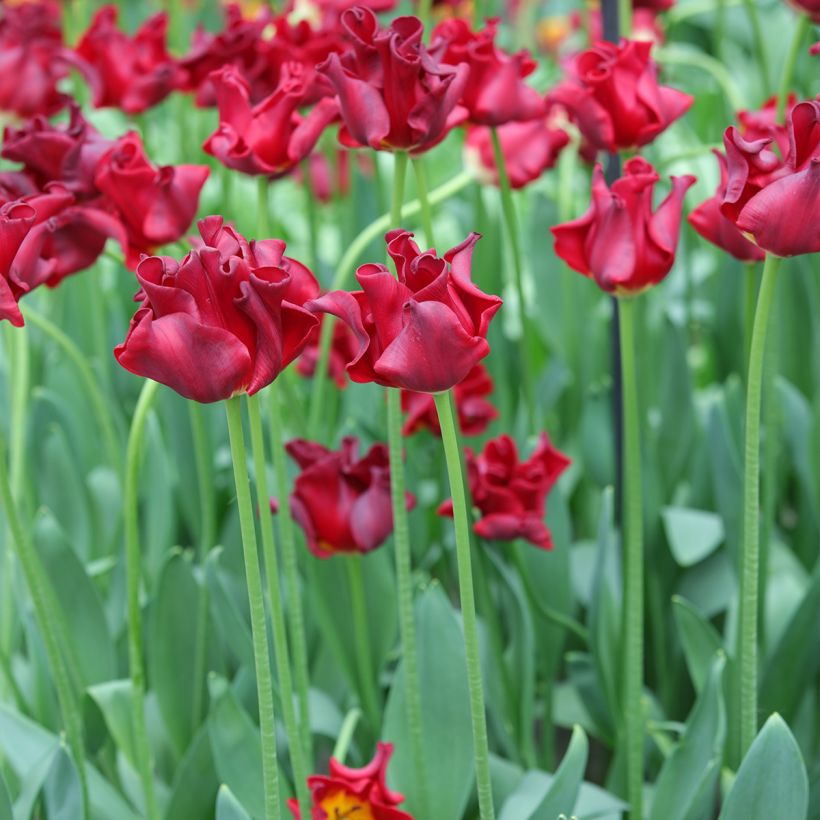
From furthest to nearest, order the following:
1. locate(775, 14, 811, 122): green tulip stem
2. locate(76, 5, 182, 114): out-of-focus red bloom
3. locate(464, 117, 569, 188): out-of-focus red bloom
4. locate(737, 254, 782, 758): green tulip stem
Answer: locate(76, 5, 182, 114): out-of-focus red bloom
locate(464, 117, 569, 188): out-of-focus red bloom
locate(775, 14, 811, 122): green tulip stem
locate(737, 254, 782, 758): green tulip stem

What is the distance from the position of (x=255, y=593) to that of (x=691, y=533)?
2.13 ft

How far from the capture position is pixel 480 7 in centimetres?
150

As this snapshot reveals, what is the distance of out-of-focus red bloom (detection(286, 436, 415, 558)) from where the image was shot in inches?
35.1

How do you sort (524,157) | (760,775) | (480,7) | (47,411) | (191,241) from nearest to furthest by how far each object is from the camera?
(760,775)
(191,241)
(524,157)
(47,411)
(480,7)

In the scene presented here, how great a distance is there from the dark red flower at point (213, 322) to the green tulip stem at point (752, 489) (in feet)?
0.86

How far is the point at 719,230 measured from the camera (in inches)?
34.5

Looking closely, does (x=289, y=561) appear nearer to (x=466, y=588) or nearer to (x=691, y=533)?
(x=466, y=588)

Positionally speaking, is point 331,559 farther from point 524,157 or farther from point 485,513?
point 524,157

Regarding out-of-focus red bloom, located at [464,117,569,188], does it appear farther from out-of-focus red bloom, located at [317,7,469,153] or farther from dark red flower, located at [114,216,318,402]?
dark red flower, located at [114,216,318,402]

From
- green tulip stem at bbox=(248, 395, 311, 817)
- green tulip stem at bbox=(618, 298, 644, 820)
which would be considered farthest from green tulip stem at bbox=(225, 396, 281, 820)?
green tulip stem at bbox=(618, 298, 644, 820)

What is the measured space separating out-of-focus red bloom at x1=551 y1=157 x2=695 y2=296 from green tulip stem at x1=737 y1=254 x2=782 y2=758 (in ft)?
0.24

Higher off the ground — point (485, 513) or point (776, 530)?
point (485, 513)

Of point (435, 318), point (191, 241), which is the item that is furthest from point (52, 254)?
point (435, 318)

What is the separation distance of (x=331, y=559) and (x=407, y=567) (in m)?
0.23
